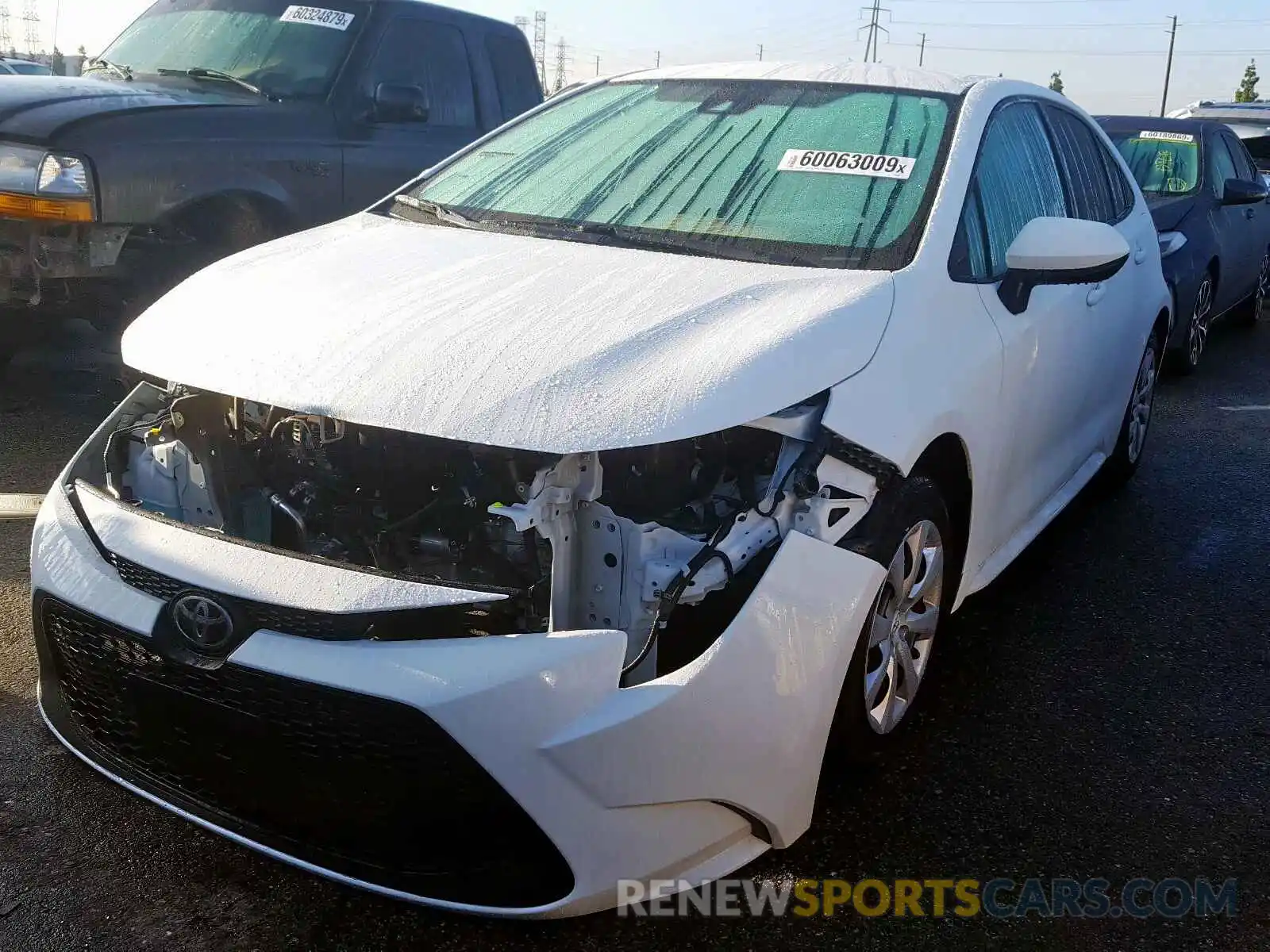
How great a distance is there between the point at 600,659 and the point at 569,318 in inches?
30.8

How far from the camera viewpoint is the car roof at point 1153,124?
8219 mm

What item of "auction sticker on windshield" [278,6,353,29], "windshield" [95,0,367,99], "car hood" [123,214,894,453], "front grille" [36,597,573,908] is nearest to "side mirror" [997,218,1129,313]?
"car hood" [123,214,894,453]

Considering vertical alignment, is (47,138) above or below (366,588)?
above

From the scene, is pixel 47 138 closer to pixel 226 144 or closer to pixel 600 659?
pixel 226 144

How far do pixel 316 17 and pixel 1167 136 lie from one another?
552 cm

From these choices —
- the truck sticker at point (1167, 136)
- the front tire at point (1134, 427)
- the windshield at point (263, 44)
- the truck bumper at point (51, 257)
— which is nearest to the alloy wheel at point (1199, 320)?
the truck sticker at point (1167, 136)

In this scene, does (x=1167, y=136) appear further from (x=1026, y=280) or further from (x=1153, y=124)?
(x=1026, y=280)

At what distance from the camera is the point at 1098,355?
405 cm

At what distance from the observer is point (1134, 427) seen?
500 centimetres

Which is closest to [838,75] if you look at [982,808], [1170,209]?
[982,808]

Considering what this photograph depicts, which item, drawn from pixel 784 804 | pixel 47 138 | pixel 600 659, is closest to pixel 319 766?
pixel 600 659

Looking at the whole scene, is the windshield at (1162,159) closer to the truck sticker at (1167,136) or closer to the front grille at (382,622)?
the truck sticker at (1167,136)

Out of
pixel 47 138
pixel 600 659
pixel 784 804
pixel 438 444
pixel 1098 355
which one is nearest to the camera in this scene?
pixel 600 659

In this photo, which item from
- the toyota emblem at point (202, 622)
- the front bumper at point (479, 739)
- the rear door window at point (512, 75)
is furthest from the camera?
the rear door window at point (512, 75)
